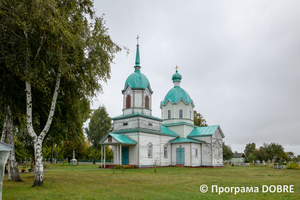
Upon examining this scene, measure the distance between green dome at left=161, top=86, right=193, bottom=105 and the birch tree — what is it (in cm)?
2515

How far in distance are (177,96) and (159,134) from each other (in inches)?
335

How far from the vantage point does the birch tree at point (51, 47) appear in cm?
1037

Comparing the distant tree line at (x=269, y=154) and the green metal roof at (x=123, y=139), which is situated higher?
the green metal roof at (x=123, y=139)

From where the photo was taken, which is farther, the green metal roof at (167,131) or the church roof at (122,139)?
the green metal roof at (167,131)

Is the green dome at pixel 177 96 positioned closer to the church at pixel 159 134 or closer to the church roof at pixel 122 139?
the church at pixel 159 134

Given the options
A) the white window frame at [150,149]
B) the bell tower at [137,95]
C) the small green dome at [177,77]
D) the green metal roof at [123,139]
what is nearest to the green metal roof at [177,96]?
the small green dome at [177,77]

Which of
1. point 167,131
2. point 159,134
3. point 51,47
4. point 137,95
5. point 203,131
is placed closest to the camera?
point 51,47

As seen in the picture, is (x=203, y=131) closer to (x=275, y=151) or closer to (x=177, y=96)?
(x=177, y=96)

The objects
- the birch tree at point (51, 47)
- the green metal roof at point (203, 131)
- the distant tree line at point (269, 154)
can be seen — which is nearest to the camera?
the birch tree at point (51, 47)

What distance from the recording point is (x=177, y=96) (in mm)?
38062

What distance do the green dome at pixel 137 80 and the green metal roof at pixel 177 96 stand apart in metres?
7.69

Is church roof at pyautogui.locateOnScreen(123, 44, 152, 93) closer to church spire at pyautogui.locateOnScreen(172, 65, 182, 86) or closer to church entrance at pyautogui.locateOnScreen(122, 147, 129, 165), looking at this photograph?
church entrance at pyautogui.locateOnScreen(122, 147, 129, 165)

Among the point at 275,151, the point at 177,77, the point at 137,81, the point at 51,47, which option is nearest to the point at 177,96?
the point at 177,77

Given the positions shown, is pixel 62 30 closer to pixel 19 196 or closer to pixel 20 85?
pixel 20 85
